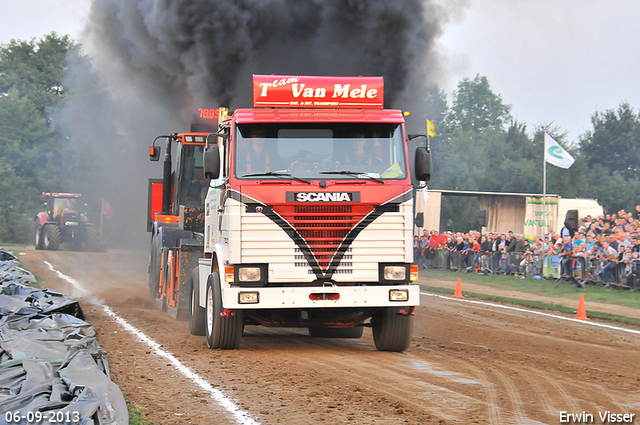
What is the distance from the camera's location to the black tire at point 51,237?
35.2 m

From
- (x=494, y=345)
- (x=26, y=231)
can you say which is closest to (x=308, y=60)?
(x=494, y=345)

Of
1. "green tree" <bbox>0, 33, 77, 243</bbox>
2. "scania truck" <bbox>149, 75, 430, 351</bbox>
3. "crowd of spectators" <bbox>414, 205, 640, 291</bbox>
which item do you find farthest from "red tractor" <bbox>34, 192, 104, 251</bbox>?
"scania truck" <bbox>149, 75, 430, 351</bbox>

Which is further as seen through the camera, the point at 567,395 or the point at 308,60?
the point at 308,60

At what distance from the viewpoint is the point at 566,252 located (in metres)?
21.0

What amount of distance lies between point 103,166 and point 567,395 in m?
39.7

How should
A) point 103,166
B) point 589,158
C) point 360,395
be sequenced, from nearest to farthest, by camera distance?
point 360,395 → point 103,166 → point 589,158

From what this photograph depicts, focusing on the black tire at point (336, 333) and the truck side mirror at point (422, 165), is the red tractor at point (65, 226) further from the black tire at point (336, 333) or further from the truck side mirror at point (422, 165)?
the truck side mirror at point (422, 165)

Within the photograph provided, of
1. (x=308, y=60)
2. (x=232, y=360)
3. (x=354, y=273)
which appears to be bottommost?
(x=232, y=360)

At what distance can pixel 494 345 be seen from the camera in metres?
10.4

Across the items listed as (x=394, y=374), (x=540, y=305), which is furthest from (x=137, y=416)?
(x=540, y=305)

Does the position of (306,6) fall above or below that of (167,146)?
above

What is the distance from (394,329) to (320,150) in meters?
2.45

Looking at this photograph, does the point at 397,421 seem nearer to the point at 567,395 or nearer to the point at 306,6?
the point at 567,395

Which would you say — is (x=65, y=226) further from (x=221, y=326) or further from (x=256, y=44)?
(x=221, y=326)
